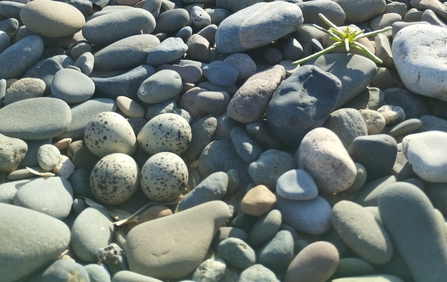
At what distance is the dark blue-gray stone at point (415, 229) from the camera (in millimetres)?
2764

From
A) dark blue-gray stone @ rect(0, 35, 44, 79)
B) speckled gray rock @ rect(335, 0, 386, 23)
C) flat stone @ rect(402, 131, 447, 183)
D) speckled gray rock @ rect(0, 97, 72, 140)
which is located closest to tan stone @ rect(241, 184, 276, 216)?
flat stone @ rect(402, 131, 447, 183)

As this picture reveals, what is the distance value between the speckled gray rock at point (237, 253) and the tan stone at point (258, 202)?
0.74 ft

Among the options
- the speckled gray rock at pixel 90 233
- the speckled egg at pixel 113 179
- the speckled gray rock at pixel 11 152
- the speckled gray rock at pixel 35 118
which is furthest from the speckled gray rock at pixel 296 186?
the speckled gray rock at pixel 11 152

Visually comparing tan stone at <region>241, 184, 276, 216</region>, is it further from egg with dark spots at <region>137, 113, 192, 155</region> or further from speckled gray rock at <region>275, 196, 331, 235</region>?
egg with dark spots at <region>137, 113, 192, 155</region>

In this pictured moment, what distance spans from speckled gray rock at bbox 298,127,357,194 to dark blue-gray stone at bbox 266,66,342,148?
7.9 inches

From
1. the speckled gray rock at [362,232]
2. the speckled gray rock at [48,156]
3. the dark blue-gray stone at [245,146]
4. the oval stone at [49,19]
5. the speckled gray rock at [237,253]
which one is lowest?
the speckled gray rock at [237,253]

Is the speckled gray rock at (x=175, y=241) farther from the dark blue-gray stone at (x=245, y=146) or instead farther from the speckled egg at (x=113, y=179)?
the dark blue-gray stone at (x=245, y=146)

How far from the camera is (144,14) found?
179 inches

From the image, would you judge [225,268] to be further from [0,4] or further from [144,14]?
[0,4]

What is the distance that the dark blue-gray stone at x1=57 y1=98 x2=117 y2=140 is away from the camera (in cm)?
375

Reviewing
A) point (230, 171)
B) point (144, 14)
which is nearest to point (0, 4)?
point (144, 14)

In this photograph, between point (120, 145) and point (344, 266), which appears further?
point (120, 145)

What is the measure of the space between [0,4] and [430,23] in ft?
12.8

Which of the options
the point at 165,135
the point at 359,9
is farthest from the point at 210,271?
the point at 359,9
